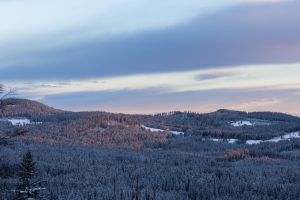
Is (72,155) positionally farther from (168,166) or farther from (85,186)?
(85,186)

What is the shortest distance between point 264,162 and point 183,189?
49603 millimetres

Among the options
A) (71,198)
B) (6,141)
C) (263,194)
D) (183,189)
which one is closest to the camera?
(6,141)

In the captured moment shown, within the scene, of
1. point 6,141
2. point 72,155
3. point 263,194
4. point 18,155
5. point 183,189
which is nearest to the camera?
point 6,141

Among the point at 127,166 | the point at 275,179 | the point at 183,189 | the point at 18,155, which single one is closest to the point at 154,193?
the point at 183,189

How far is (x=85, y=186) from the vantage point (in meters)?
101

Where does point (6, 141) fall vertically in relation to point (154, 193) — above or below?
above

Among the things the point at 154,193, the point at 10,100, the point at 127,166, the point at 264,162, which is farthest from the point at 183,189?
the point at 10,100

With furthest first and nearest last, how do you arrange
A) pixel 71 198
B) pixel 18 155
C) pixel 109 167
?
pixel 18 155 < pixel 109 167 < pixel 71 198

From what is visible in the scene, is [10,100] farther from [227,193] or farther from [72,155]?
[72,155]

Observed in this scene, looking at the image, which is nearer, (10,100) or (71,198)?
(10,100)

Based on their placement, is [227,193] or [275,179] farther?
[275,179]

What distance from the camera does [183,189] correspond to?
9962cm

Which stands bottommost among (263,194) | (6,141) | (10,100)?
(263,194)

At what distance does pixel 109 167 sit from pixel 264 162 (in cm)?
3919
